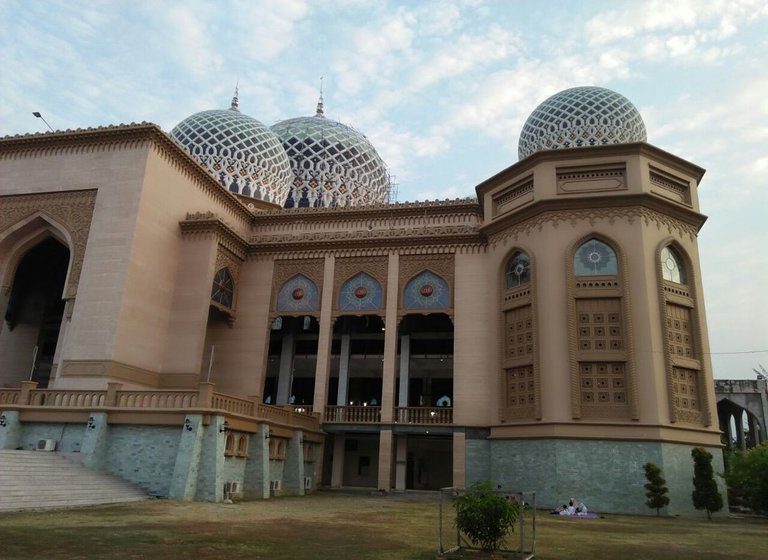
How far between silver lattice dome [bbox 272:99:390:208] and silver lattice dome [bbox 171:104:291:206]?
1968 mm

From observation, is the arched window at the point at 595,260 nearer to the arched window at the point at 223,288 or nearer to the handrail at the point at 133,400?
the handrail at the point at 133,400

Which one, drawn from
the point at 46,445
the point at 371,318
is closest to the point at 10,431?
the point at 46,445

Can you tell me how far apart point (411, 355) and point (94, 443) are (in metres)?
13.5

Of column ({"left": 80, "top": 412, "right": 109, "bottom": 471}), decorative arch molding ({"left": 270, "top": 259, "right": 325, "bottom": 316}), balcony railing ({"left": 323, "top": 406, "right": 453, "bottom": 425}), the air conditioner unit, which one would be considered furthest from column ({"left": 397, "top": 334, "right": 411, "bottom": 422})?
the air conditioner unit

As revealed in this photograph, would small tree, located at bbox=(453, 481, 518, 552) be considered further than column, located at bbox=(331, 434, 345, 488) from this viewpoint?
No

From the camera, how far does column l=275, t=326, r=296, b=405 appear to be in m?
22.7

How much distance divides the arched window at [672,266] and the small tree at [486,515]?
13356 mm

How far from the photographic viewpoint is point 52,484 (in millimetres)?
12227

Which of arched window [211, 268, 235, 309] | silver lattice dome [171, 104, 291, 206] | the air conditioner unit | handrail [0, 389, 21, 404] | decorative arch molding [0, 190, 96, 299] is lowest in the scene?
the air conditioner unit

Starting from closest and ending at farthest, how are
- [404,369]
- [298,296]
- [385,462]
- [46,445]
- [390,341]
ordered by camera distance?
[46,445] < [385,462] < [390,341] < [404,369] < [298,296]

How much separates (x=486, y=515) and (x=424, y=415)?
43.7ft

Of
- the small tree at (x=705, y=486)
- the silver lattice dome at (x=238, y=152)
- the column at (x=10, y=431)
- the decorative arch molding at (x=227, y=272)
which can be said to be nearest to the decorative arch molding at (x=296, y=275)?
the decorative arch molding at (x=227, y=272)

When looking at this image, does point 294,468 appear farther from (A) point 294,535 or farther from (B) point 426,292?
(A) point 294,535

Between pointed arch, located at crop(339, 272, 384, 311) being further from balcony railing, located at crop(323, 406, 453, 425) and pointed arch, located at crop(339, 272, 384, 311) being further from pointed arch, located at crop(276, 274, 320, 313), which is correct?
balcony railing, located at crop(323, 406, 453, 425)
